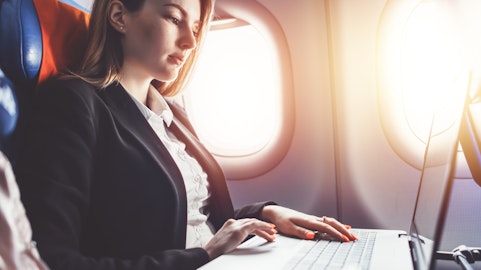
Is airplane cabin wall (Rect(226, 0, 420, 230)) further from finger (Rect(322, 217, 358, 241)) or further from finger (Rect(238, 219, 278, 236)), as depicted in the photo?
finger (Rect(238, 219, 278, 236))

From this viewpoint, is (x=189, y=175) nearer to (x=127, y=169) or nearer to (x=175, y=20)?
(x=127, y=169)

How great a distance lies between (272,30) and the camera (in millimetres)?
1725

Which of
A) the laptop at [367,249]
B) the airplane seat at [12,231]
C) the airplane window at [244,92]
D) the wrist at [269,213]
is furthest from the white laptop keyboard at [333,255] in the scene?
the airplane window at [244,92]

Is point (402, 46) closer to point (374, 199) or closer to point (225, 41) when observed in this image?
point (374, 199)

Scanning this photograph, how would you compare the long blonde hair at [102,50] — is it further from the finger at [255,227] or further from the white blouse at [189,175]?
the finger at [255,227]

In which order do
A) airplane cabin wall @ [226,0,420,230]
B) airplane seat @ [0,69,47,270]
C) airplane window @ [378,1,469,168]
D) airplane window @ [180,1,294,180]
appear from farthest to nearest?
airplane window @ [180,1,294,180] → airplane cabin wall @ [226,0,420,230] → airplane window @ [378,1,469,168] → airplane seat @ [0,69,47,270]

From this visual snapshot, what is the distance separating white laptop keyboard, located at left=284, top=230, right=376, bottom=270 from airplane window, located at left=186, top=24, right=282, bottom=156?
0.81m

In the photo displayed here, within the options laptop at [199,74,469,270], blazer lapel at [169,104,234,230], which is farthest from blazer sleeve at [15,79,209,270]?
blazer lapel at [169,104,234,230]

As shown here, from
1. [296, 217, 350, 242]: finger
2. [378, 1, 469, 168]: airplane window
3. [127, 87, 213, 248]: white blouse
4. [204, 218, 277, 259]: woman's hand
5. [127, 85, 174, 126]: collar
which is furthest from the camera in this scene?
[378, 1, 469, 168]: airplane window

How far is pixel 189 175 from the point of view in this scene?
4.00 feet

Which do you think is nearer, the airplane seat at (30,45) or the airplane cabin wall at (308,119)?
the airplane seat at (30,45)

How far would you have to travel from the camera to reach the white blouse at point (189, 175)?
1183mm

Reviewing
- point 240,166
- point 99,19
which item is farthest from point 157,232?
point 240,166

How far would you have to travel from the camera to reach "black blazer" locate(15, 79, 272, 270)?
30.9 inches
